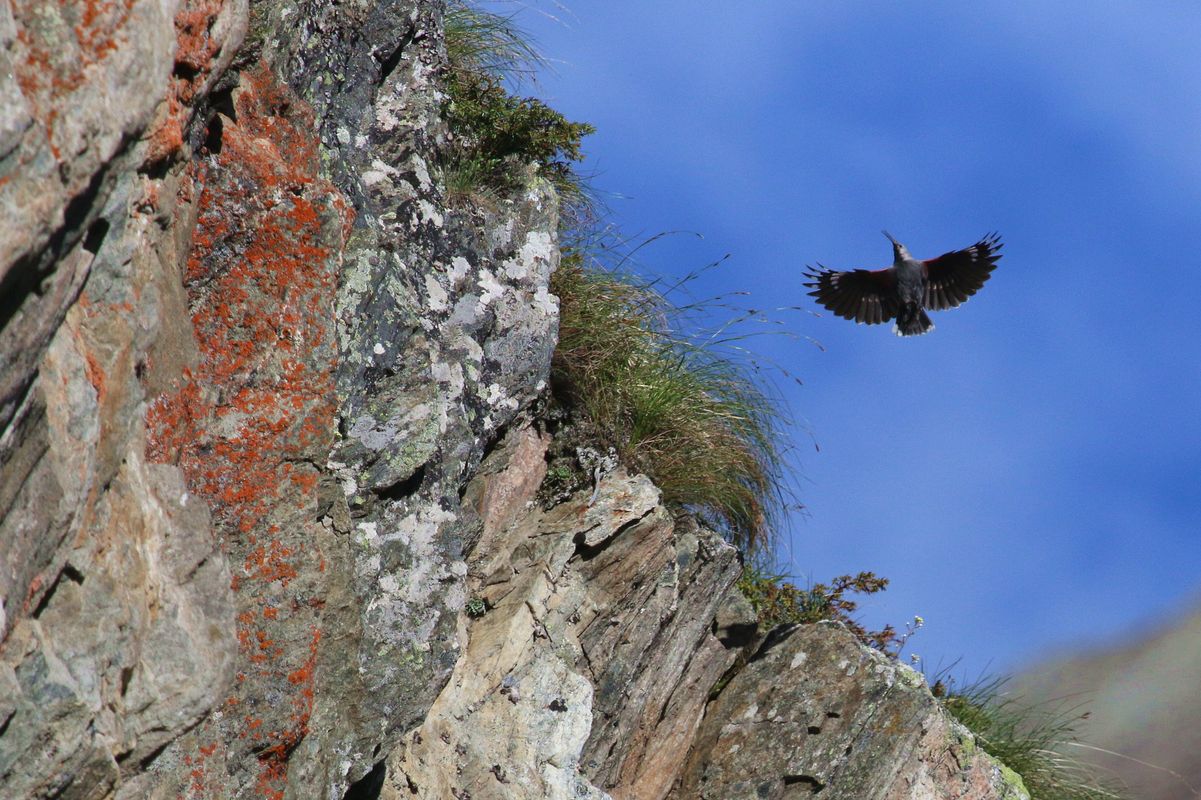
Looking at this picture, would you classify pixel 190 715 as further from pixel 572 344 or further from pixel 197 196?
pixel 572 344

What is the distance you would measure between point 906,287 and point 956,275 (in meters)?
0.50

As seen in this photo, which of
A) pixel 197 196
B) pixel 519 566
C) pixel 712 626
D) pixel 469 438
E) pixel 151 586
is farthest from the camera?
pixel 712 626

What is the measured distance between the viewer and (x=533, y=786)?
6.39 metres

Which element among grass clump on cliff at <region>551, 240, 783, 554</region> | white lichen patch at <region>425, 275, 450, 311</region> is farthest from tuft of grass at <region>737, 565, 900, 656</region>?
white lichen patch at <region>425, 275, 450, 311</region>

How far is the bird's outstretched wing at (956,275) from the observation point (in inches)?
428

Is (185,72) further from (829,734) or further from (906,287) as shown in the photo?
(906,287)

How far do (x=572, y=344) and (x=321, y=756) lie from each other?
3.61 m

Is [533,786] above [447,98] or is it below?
below

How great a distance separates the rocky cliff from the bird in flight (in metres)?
4.15

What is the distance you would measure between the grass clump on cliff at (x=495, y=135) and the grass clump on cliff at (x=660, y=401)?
2.43 ft

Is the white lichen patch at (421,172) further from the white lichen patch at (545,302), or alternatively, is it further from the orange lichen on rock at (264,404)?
the orange lichen on rock at (264,404)

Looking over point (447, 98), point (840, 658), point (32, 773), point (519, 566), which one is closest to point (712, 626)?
point (840, 658)

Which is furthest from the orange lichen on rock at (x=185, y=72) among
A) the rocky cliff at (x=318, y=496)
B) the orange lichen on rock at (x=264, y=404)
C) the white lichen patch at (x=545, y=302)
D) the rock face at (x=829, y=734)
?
the rock face at (x=829, y=734)

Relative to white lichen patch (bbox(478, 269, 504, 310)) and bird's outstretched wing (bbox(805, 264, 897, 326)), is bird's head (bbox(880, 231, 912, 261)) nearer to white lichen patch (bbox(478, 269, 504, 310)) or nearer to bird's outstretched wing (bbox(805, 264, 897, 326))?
bird's outstretched wing (bbox(805, 264, 897, 326))
